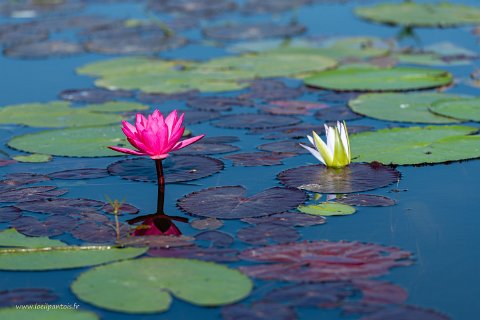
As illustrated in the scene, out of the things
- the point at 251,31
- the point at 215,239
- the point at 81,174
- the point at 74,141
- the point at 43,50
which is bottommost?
the point at 215,239

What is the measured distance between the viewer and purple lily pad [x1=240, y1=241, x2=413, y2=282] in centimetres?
339

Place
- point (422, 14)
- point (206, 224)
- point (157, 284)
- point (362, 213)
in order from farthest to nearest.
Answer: point (422, 14) → point (362, 213) → point (206, 224) → point (157, 284)

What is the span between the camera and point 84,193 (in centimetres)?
450

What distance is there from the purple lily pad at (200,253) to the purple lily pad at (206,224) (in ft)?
0.73

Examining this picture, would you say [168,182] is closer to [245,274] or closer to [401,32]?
[245,274]

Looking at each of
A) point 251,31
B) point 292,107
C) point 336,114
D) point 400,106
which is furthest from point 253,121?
point 251,31

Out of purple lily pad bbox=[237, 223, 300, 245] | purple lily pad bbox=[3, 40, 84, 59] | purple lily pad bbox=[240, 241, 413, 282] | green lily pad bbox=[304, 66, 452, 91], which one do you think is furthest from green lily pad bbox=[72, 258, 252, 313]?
purple lily pad bbox=[3, 40, 84, 59]

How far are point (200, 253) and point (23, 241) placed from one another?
0.79 metres

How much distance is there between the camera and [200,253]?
364 cm

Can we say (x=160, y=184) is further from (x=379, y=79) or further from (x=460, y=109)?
(x=379, y=79)

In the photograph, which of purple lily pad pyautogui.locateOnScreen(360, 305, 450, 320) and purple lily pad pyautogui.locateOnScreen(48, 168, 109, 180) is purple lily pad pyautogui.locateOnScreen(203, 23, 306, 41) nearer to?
purple lily pad pyautogui.locateOnScreen(48, 168, 109, 180)

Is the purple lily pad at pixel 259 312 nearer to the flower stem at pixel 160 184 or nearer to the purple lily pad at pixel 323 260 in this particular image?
the purple lily pad at pixel 323 260

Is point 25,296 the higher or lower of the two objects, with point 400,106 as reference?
lower

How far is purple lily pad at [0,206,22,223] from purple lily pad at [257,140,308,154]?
4.97ft
